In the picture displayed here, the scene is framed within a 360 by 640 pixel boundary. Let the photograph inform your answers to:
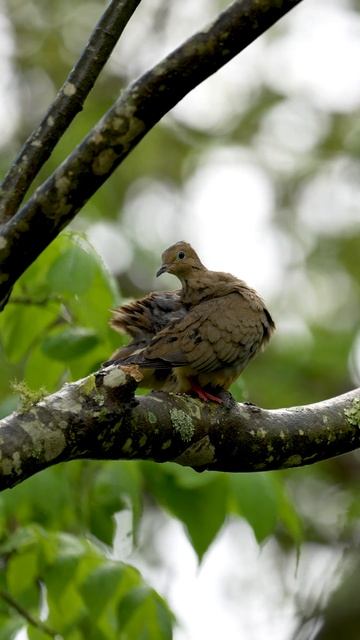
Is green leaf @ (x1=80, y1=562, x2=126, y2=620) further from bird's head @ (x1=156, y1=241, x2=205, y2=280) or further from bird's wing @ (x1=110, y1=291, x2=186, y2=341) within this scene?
bird's head @ (x1=156, y1=241, x2=205, y2=280)

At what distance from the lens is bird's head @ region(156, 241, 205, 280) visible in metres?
5.41

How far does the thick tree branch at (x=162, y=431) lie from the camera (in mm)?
3092

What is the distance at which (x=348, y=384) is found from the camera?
1023cm

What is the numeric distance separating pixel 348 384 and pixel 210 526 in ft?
19.0

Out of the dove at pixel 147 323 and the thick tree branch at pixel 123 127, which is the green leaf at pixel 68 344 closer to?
the dove at pixel 147 323

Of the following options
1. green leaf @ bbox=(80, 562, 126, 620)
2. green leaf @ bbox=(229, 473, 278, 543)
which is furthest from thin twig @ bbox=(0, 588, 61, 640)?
green leaf @ bbox=(229, 473, 278, 543)

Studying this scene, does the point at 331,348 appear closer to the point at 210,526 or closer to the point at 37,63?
the point at 37,63

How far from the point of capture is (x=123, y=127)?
2982mm

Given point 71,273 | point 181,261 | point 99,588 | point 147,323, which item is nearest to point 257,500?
point 99,588

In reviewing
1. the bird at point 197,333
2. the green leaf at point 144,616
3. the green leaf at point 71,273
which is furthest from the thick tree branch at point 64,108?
the green leaf at point 144,616

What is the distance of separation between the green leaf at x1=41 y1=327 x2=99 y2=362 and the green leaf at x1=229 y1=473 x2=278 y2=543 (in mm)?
782

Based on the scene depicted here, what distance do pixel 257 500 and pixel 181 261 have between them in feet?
4.36

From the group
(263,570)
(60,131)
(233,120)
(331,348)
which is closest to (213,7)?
(233,120)

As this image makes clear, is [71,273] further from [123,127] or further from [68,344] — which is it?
[123,127]
